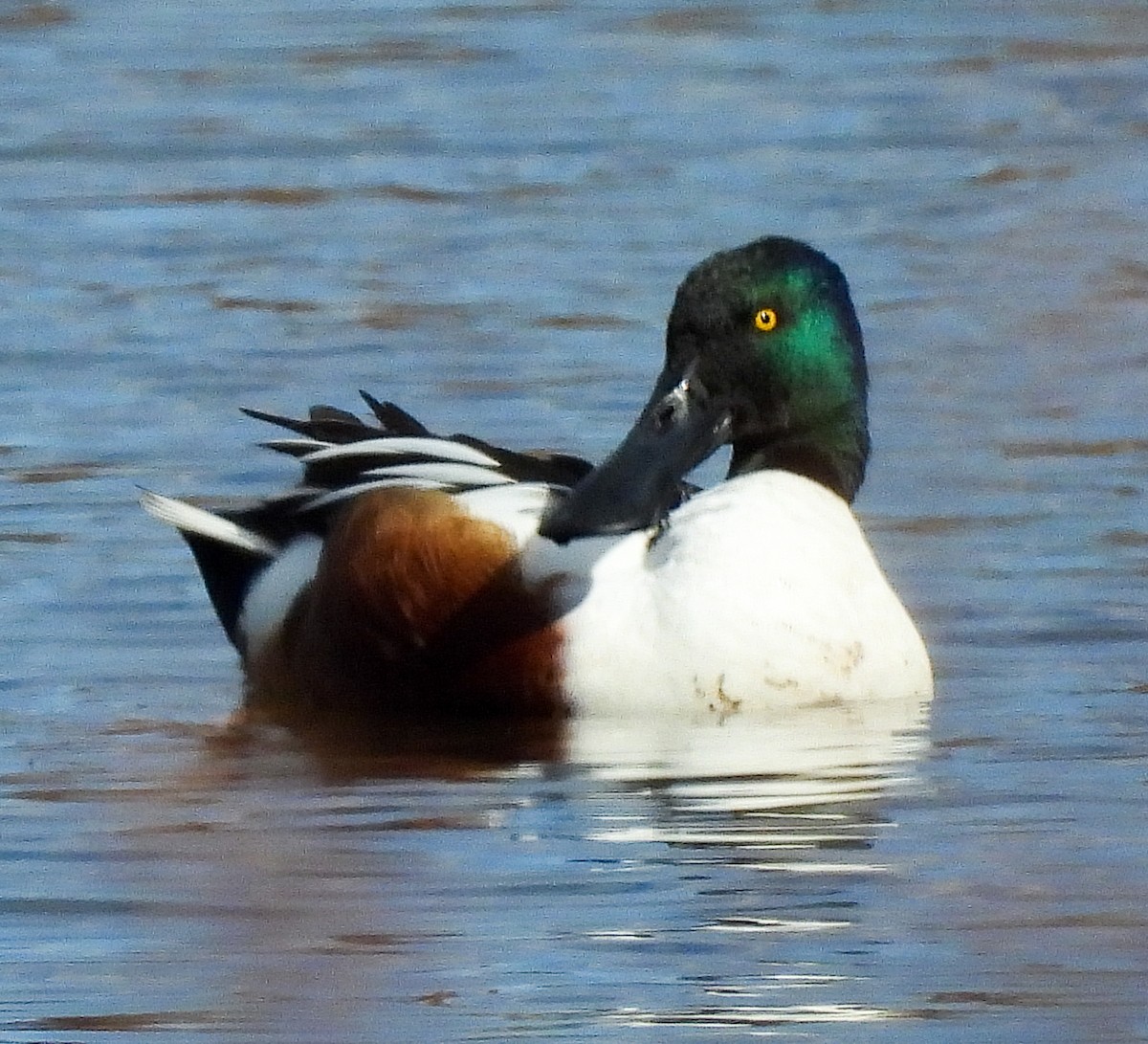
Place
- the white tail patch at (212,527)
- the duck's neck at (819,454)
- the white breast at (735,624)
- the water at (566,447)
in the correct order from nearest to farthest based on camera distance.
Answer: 1. the water at (566,447)
2. the white breast at (735,624)
3. the duck's neck at (819,454)
4. the white tail patch at (212,527)

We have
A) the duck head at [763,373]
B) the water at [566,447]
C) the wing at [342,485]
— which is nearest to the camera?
the water at [566,447]

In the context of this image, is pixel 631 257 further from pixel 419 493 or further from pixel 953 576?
pixel 419 493

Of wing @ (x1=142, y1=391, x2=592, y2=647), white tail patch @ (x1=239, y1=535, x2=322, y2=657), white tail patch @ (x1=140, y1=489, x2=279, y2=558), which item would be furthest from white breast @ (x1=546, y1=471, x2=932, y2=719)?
white tail patch @ (x1=140, y1=489, x2=279, y2=558)

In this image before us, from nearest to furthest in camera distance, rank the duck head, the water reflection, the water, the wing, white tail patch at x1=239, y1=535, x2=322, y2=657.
Result: the water reflection → the water → the wing → the duck head → white tail patch at x1=239, y1=535, x2=322, y2=657

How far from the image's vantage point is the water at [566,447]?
15.2ft

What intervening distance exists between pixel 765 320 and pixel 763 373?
0.10m

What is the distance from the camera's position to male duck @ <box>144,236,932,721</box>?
246 inches

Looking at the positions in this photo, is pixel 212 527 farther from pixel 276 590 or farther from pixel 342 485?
pixel 342 485

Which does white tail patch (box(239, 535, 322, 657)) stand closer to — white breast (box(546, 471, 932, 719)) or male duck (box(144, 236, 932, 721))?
male duck (box(144, 236, 932, 721))

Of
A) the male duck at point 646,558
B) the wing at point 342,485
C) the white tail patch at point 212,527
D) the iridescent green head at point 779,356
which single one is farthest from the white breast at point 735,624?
the white tail patch at point 212,527

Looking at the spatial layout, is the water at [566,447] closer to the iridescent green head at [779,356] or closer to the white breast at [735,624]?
the white breast at [735,624]

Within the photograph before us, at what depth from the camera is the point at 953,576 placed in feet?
24.0

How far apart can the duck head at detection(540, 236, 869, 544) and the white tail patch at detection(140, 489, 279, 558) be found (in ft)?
2.70

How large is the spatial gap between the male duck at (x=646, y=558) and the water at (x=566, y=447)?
0.13 metres
